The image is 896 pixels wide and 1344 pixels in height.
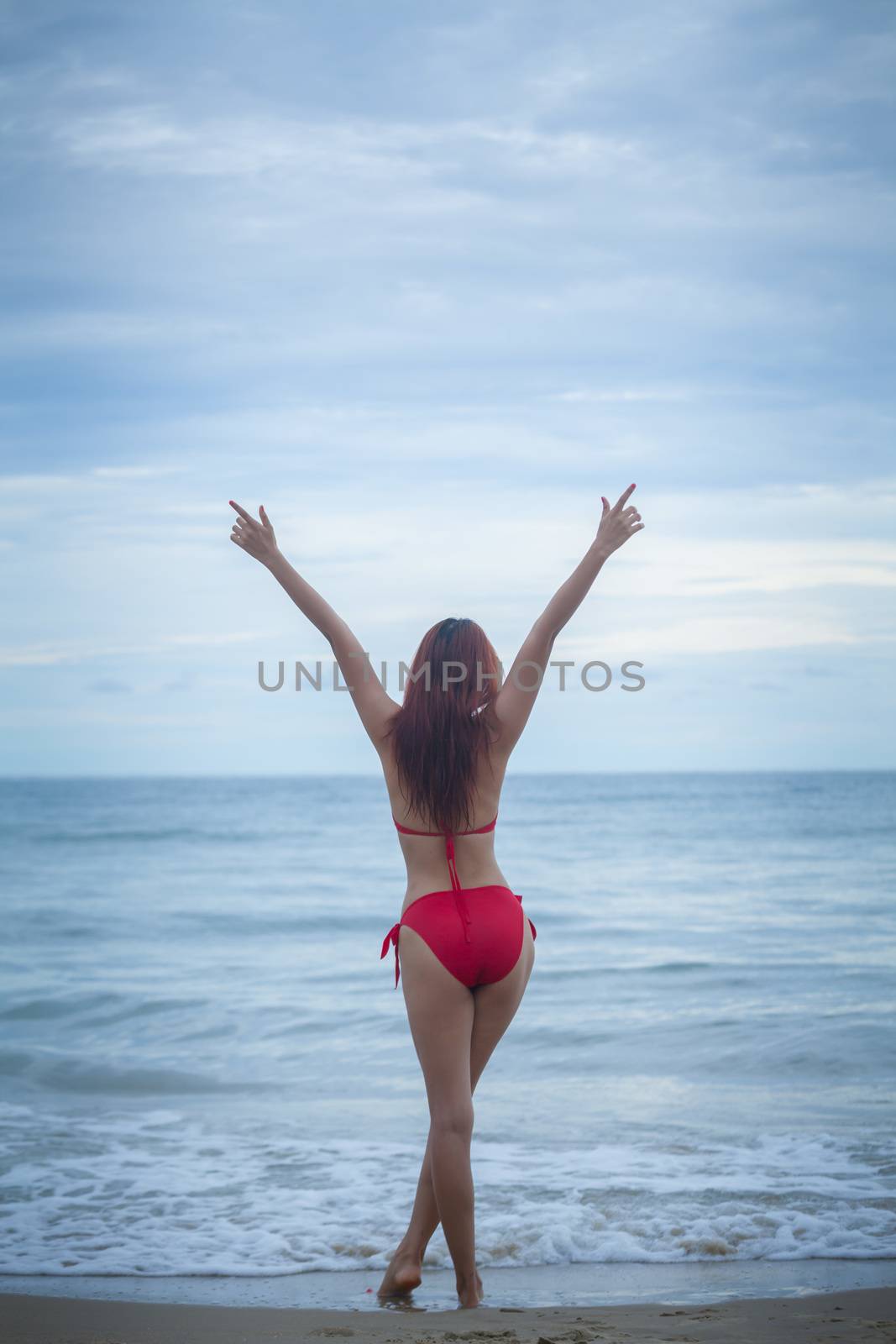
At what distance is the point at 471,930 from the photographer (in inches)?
112

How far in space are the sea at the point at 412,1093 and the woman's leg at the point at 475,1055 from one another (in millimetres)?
251

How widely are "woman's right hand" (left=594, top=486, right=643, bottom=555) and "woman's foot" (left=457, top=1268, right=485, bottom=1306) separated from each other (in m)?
2.08

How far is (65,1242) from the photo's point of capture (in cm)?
391

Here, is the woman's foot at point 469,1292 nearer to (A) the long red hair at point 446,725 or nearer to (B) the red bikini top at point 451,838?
(B) the red bikini top at point 451,838

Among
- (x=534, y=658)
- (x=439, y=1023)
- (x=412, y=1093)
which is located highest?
(x=534, y=658)

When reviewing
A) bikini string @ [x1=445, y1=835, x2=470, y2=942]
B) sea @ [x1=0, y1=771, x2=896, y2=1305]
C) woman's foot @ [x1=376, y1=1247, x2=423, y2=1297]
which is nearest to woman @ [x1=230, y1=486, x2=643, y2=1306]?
bikini string @ [x1=445, y1=835, x2=470, y2=942]

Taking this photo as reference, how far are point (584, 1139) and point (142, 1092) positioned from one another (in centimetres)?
268

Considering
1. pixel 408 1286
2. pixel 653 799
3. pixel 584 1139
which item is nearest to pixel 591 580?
pixel 408 1286

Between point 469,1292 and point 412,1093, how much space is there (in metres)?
3.10

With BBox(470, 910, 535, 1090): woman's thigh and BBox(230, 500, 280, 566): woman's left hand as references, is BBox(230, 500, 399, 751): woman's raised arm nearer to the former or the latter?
BBox(230, 500, 280, 566): woman's left hand

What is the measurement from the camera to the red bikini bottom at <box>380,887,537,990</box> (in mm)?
2838

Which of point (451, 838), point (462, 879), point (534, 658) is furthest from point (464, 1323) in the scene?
point (534, 658)

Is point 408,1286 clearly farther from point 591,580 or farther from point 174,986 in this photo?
point 174,986

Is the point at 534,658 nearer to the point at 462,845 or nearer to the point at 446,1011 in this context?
the point at 462,845
